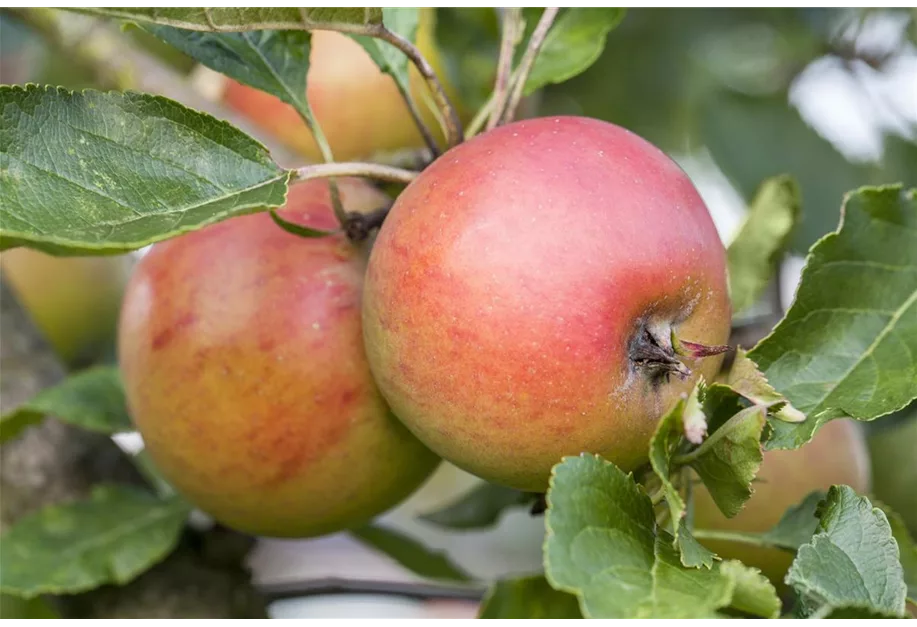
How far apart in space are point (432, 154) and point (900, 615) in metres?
0.49

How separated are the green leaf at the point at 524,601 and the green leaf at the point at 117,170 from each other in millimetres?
478

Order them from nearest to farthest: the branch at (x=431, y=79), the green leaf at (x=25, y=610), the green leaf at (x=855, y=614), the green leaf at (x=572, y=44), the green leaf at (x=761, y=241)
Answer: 1. the green leaf at (x=855, y=614)
2. the branch at (x=431, y=79)
3. the green leaf at (x=572, y=44)
4. the green leaf at (x=761, y=241)
5. the green leaf at (x=25, y=610)

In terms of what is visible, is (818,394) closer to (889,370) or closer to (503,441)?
(889,370)

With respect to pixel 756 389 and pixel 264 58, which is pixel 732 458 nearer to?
pixel 756 389

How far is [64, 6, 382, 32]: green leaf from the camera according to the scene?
67cm

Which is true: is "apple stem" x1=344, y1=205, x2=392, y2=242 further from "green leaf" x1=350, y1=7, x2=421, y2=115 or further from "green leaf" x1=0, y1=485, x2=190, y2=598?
"green leaf" x1=0, y1=485, x2=190, y2=598

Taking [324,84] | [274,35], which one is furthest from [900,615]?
[324,84]

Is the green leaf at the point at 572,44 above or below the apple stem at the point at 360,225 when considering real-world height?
above

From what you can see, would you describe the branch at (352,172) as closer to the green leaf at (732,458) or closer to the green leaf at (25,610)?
the green leaf at (732,458)

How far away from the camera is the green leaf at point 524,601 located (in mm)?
927

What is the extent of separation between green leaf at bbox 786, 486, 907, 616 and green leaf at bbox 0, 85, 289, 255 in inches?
15.3

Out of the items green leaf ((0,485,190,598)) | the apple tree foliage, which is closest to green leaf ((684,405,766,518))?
the apple tree foliage

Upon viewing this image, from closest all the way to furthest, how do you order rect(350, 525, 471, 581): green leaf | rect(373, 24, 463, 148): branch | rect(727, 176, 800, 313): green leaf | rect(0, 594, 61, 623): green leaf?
rect(373, 24, 463, 148): branch, rect(727, 176, 800, 313): green leaf, rect(0, 594, 61, 623): green leaf, rect(350, 525, 471, 581): green leaf

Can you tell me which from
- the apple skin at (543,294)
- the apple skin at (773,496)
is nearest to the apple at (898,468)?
the apple skin at (773,496)
